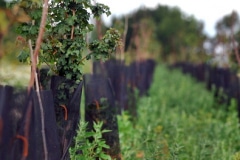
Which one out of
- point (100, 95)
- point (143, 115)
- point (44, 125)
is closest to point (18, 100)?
point (44, 125)

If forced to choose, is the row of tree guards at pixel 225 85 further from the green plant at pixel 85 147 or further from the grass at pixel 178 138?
the green plant at pixel 85 147

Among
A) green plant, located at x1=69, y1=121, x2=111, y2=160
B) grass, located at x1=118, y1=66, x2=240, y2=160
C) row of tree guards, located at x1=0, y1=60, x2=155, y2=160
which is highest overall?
row of tree guards, located at x1=0, y1=60, x2=155, y2=160

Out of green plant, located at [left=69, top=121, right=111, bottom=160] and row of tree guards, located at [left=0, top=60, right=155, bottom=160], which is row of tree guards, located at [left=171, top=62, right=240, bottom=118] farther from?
green plant, located at [left=69, top=121, right=111, bottom=160]

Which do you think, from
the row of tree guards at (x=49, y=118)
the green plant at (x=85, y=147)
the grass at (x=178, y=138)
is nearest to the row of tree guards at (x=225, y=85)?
the grass at (x=178, y=138)

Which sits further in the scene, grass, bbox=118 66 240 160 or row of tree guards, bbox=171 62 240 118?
row of tree guards, bbox=171 62 240 118

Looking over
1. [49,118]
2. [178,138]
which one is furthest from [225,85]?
[49,118]

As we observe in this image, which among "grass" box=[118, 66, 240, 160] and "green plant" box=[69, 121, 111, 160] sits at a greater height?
"green plant" box=[69, 121, 111, 160]

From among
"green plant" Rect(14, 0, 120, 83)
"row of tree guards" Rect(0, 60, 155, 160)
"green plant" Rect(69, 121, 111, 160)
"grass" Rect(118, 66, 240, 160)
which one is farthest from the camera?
"grass" Rect(118, 66, 240, 160)

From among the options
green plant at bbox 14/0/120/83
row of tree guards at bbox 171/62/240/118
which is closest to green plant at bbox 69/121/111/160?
green plant at bbox 14/0/120/83

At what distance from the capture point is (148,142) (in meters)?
5.75

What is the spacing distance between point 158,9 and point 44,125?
67.6m

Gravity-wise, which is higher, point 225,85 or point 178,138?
point 225,85

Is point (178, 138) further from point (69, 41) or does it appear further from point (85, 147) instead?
point (69, 41)

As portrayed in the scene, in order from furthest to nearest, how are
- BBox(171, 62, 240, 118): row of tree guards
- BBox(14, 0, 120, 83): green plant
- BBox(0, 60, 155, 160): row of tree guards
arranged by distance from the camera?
BBox(171, 62, 240, 118): row of tree guards < BBox(14, 0, 120, 83): green plant < BBox(0, 60, 155, 160): row of tree guards
